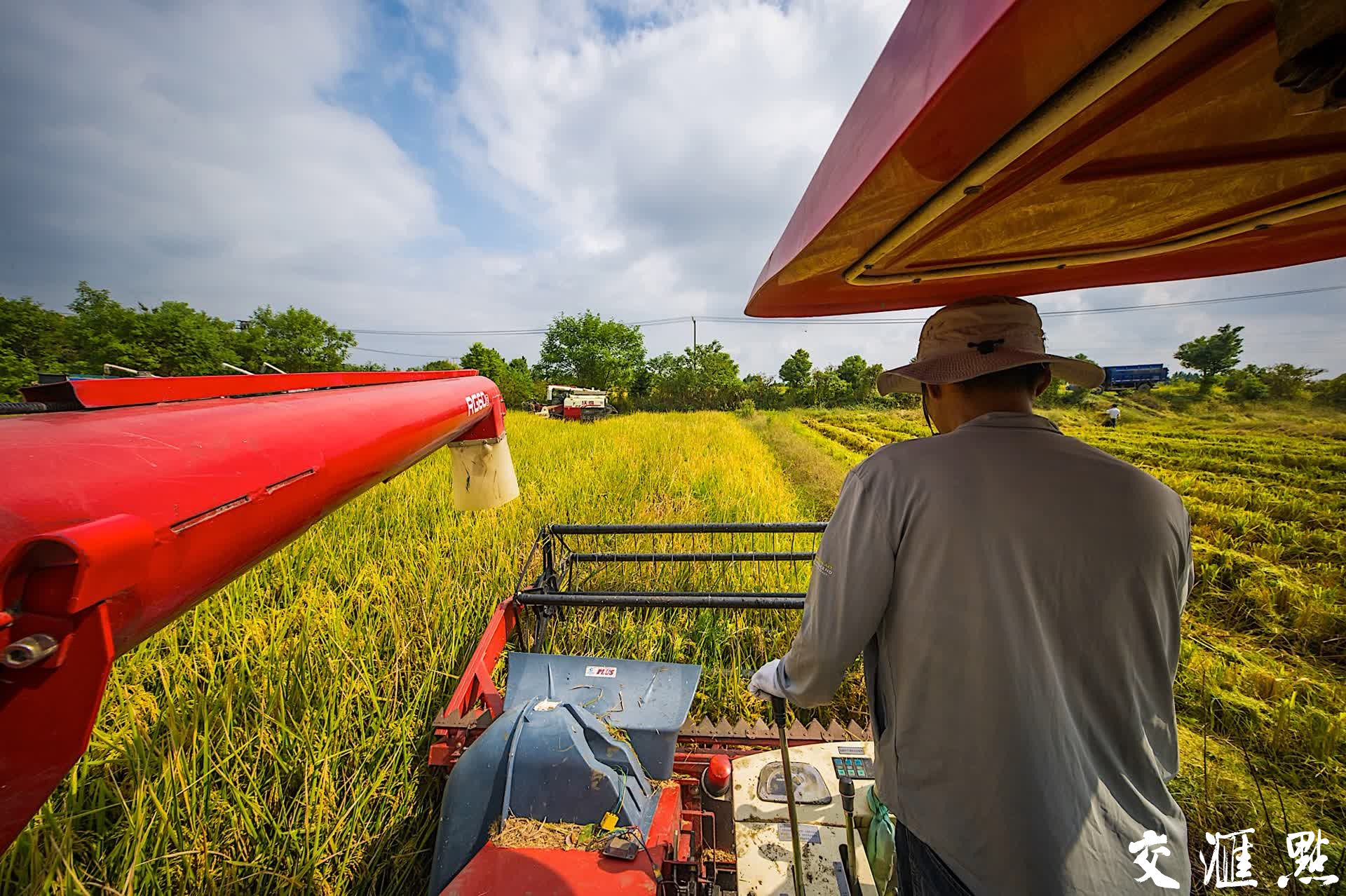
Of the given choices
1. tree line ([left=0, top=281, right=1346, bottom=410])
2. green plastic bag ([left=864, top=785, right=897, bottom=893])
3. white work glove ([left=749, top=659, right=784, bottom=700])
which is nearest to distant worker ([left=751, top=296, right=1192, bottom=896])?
white work glove ([left=749, top=659, right=784, bottom=700])

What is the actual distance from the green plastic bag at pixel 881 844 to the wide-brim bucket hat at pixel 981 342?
1.34 m

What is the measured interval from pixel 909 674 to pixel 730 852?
140 centimetres

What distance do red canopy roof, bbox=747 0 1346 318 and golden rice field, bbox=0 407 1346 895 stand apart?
2491mm

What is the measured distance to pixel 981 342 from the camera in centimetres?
116

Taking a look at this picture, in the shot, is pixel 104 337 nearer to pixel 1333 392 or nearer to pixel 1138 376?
pixel 1333 392

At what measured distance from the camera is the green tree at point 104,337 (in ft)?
63.8

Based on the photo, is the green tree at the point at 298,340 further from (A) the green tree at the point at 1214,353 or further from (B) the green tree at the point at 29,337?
(A) the green tree at the point at 1214,353

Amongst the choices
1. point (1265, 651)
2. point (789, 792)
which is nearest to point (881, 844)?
point (789, 792)

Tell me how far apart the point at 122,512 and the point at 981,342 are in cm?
159

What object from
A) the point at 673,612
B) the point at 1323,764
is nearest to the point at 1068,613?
the point at 673,612

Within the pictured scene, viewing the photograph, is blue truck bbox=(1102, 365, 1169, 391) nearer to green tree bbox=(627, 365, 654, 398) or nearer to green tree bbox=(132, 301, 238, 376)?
green tree bbox=(627, 365, 654, 398)

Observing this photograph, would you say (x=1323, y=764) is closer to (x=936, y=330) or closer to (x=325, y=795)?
(x=936, y=330)

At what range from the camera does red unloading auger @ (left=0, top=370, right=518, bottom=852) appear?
Answer: 498 millimetres

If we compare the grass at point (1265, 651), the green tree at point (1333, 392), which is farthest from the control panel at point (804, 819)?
the green tree at point (1333, 392)
